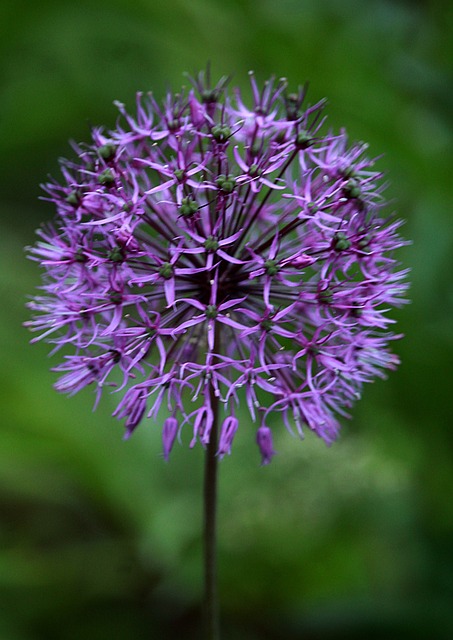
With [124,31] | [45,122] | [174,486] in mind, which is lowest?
[174,486]

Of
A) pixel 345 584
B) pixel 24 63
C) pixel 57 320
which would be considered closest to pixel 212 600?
pixel 57 320

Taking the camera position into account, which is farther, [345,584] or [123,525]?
[123,525]

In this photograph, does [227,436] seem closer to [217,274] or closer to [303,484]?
[217,274]

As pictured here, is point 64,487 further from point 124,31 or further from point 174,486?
point 124,31

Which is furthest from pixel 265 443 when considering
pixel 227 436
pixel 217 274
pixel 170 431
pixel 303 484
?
pixel 303 484

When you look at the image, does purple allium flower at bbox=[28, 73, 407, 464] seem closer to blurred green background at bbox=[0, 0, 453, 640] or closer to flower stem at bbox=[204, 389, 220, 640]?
flower stem at bbox=[204, 389, 220, 640]

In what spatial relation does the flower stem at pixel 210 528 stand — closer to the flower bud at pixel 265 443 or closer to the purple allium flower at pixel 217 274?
the purple allium flower at pixel 217 274
